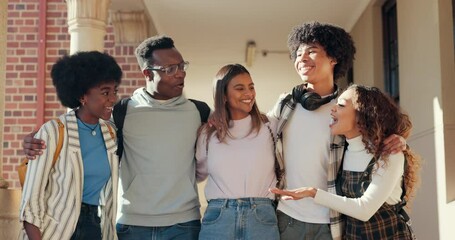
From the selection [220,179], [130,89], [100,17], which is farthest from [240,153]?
[130,89]

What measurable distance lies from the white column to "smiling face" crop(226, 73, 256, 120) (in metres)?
3.74

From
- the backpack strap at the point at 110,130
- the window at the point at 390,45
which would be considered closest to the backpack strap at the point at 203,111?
the backpack strap at the point at 110,130

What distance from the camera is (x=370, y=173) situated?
3.30 m

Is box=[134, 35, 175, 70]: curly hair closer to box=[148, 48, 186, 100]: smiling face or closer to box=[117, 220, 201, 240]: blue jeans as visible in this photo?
box=[148, 48, 186, 100]: smiling face

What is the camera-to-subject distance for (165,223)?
3.55 m

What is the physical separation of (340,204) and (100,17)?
15.0 ft

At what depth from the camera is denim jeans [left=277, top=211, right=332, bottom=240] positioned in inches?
133

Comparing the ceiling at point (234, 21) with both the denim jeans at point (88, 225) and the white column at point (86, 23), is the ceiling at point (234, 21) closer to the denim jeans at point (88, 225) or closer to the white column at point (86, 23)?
the white column at point (86, 23)

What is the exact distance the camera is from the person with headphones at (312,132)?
340 centimetres

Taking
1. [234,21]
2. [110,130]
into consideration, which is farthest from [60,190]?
[234,21]

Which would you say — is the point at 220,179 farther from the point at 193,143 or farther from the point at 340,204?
the point at 340,204

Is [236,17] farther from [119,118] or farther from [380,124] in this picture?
[380,124]

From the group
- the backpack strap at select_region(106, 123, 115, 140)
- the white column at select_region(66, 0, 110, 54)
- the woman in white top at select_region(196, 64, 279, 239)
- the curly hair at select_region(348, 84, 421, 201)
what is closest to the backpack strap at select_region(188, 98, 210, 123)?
the woman in white top at select_region(196, 64, 279, 239)

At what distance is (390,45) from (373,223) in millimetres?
5426
